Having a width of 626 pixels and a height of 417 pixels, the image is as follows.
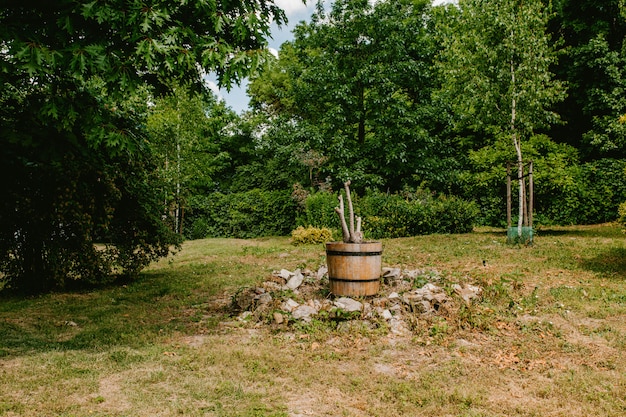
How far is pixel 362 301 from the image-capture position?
6.14 metres

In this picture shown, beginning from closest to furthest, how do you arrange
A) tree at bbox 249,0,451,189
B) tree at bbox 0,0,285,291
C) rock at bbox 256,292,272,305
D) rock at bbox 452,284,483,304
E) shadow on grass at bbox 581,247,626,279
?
tree at bbox 0,0,285,291
rock at bbox 452,284,483,304
rock at bbox 256,292,272,305
shadow on grass at bbox 581,247,626,279
tree at bbox 249,0,451,189

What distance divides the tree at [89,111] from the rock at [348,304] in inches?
124

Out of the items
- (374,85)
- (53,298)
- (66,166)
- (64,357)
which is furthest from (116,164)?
(374,85)

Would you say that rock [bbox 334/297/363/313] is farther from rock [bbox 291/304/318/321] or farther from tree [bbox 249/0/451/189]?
tree [bbox 249/0/451/189]

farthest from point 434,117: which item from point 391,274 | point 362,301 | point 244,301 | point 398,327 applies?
point 398,327

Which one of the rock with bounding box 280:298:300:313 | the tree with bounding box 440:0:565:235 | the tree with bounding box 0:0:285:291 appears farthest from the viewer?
the tree with bounding box 440:0:565:235

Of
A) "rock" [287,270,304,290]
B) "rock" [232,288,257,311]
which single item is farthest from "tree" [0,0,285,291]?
"rock" [287,270,304,290]

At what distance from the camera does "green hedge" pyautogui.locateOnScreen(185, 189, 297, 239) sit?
20.7m

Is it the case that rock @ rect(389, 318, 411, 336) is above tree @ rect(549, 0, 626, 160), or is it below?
below

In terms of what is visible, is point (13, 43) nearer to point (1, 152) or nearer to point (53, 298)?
point (1, 152)

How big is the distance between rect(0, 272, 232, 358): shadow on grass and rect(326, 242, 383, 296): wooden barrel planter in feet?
6.05

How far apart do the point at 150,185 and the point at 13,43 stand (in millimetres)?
5748

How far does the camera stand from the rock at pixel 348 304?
18.8 feet

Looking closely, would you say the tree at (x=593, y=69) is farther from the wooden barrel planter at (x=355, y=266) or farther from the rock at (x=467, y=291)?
the wooden barrel planter at (x=355, y=266)
